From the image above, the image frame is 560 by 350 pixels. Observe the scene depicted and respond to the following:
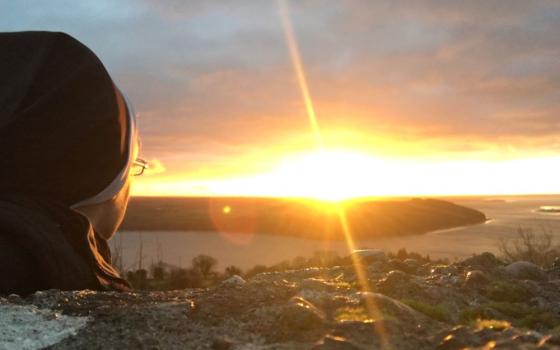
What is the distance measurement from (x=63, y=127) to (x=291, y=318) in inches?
165

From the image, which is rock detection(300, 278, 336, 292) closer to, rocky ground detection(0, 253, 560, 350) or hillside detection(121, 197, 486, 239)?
rocky ground detection(0, 253, 560, 350)

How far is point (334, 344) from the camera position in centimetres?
349

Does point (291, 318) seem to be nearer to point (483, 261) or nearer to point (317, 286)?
point (317, 286)

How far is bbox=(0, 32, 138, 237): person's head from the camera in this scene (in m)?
6.76

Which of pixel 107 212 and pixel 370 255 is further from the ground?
pixel 107 212

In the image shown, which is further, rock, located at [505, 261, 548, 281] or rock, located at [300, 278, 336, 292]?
rock, located at [505, 261, 548, 281]

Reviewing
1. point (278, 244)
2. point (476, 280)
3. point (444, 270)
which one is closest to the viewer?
point (476, 280)

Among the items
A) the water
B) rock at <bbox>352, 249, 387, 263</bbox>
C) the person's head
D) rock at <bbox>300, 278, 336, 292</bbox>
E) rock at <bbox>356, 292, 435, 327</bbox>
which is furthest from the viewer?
the water

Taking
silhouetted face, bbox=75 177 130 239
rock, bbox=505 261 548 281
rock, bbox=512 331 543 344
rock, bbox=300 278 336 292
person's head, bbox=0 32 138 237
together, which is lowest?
rock, bbox=505 261 548 281

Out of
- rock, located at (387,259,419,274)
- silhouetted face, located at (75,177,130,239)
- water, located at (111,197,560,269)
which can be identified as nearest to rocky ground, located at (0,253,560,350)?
rock, located at (387,259,419,274)

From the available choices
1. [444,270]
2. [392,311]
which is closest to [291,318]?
[392,311]

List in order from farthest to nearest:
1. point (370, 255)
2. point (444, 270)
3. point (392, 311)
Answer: point (370, 255) < point (444, 270) < point (392, 311)

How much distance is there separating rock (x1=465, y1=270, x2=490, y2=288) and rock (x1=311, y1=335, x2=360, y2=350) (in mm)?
3021

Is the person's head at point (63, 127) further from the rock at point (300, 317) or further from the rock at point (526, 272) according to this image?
the rock at point (526, 272)
